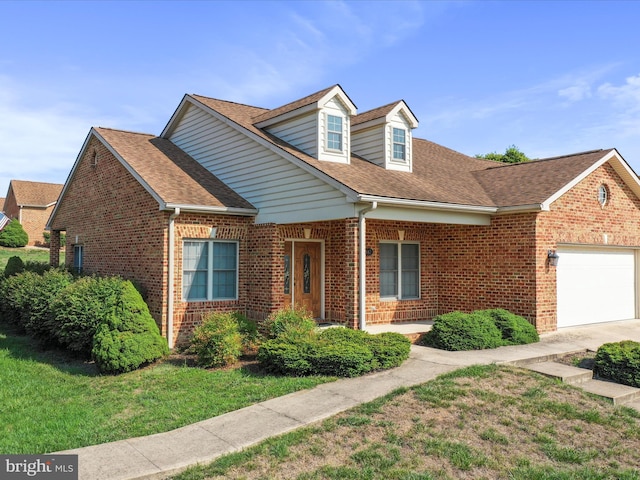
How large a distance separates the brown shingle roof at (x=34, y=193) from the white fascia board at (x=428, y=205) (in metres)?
44.3

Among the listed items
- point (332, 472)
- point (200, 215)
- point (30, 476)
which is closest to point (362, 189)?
point (200, 215)

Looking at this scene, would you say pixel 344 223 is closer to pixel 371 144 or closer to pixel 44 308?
pixel 371 144

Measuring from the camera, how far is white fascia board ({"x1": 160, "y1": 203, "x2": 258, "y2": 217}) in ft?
40.3

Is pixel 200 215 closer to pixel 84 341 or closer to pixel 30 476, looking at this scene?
pixel 84 341

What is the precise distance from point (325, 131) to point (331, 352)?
246 inches

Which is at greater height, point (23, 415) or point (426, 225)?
point (426, 225)

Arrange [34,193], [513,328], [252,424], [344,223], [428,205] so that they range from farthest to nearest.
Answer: [34,193] < [344,223] < [428,205] < [513,328] < [252,424]

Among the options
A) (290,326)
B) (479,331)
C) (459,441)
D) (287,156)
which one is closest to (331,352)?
(290,326)

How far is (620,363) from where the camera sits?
31.0 ft

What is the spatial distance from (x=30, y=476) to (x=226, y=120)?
10799 millimetres

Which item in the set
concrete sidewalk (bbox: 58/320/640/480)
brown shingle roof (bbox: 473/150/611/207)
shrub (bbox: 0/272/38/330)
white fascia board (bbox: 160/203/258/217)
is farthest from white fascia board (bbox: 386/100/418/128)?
shrub (bbox: 0/272/38/330)

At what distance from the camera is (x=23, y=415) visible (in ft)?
26.0

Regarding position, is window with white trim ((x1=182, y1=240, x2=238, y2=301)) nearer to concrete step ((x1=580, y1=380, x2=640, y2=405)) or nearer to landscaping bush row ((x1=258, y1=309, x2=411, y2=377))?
landscaping bush row ((x1=258, y1=309, x2=411, y2=377))

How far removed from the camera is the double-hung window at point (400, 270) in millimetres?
14648
